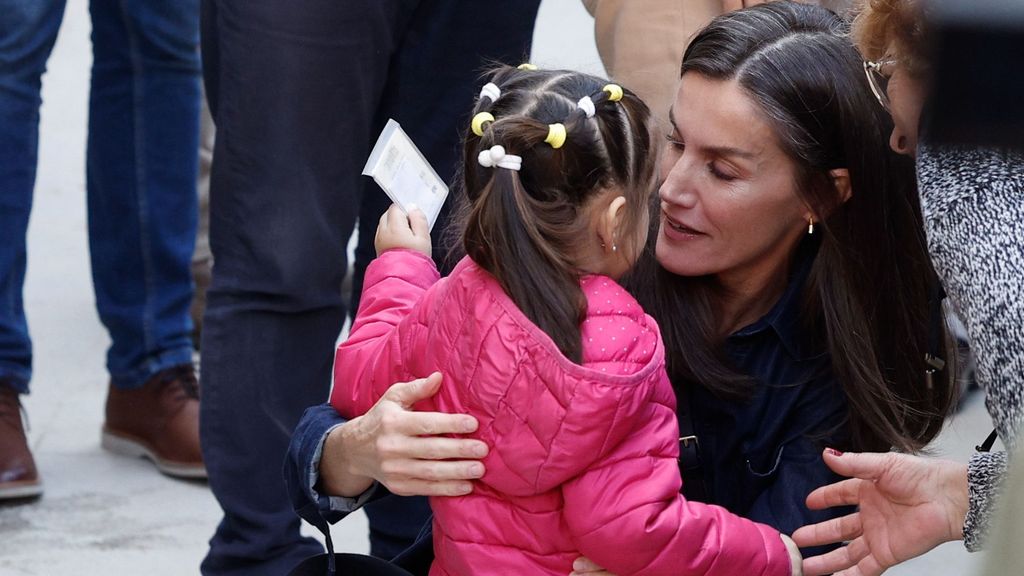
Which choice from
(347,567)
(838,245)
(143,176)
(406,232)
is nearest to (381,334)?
(406,232)

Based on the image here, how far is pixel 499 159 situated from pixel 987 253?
474mm

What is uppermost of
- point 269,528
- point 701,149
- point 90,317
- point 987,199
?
point 987,199

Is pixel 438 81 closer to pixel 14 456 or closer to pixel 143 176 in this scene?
pixel 143 176

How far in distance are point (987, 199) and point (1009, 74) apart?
2.39 ft

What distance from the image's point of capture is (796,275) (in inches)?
72.9

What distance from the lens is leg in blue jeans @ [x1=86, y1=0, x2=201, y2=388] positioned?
2822 mm

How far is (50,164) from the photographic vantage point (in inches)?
182

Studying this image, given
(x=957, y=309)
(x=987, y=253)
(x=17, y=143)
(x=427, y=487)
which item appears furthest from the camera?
(x=17, y=143)

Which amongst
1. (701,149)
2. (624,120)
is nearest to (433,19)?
(701,149)

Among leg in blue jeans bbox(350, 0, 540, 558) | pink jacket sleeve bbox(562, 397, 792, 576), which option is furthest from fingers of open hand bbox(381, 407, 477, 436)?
leg in blue jeans bbox(350, 0, 540, 558)

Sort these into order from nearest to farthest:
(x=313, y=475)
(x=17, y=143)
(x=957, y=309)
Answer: (x=957, y=309) → (x=313, y=475) → (x=17, y=143)

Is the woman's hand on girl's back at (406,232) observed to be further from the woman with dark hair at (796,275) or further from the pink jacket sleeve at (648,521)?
the pink jacket sleeve at (648,521)

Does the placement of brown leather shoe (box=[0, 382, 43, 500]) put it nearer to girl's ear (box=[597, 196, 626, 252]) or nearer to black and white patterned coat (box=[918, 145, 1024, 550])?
girl's ear (box=[597, 196, 626, 252])

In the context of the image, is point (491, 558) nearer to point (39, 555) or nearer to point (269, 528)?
point (269, 528)
